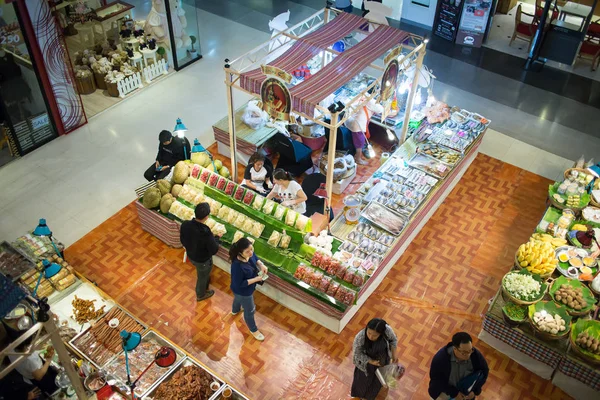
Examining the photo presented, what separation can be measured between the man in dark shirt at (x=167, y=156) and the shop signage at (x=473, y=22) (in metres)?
8.38

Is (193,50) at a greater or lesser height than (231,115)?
lesser

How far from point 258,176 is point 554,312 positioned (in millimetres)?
4618

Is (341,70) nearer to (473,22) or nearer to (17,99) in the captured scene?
(17,99)

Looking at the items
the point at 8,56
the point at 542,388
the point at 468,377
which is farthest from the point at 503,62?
the point at 8,56

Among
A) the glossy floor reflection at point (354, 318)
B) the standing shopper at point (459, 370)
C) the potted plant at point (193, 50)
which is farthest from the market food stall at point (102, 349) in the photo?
the potted plant at point (193, 50)

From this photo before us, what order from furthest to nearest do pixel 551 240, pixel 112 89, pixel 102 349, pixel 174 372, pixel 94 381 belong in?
pixel 112 89 < pixel 551 240 < pixel 102 349 < pixel 174 372 < pixel 94 381

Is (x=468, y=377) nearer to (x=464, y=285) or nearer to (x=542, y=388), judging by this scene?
(x=542, y=388)

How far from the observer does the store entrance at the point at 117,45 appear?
12.2 m

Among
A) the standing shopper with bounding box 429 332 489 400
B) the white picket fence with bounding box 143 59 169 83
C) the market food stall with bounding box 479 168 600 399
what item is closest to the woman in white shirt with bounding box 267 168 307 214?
the market food stall with bounding box 479 168 600 399

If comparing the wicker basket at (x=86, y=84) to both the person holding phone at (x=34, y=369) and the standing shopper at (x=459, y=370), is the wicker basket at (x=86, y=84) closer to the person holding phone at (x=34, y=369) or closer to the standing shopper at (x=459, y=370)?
the person holding phone at (x=34, y=369)

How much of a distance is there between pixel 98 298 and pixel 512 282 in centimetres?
558

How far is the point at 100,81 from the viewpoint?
40.5 feet

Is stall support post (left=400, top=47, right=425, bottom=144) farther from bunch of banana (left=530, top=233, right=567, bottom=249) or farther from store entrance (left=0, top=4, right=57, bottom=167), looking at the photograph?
store entrance (left=0, top=4, right=57, bottom=167)

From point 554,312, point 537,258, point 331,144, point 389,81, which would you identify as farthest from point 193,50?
point 554,312
